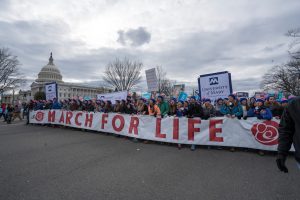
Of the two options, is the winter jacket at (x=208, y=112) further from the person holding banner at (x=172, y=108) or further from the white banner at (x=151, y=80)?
the white banner at (x=151, y=80)

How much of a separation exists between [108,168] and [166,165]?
4.71 feet

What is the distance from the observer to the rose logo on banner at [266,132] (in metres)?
5.71

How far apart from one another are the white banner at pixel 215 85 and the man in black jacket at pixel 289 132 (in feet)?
21.2

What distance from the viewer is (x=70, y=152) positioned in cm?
586

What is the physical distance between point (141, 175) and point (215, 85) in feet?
20.3

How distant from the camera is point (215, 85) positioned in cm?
873

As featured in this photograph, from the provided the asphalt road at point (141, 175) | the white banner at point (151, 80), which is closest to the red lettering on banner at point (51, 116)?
the asphalt road at point (141, 175)

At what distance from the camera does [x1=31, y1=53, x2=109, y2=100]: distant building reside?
98875 mm

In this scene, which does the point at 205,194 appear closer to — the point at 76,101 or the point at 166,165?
the point at 166,165

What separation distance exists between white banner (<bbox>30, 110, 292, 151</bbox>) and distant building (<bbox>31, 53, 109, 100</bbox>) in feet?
300

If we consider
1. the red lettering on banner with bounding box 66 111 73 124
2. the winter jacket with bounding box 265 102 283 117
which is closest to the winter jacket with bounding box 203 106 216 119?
the winter jacket with bounding box 265 102 283 117

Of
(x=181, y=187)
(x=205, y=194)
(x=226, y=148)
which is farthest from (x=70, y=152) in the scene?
(x=226, y=148)

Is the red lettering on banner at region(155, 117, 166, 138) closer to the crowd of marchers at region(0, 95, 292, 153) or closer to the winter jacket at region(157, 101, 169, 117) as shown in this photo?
the crowd of marchers at region(0, 95, 292, 153)

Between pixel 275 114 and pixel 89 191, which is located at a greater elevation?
pixel 275 114
